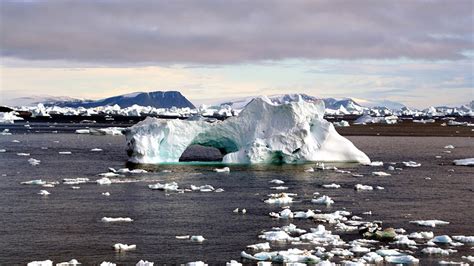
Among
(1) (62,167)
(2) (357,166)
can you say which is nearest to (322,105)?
(2) (357,166)

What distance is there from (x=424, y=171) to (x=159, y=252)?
2517 centimetres

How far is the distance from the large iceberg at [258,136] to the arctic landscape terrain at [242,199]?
7 centimetres

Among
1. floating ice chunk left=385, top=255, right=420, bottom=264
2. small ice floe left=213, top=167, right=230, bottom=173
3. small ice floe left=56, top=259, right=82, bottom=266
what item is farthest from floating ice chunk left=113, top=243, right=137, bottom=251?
small ice floe left=213, top=167, right=230, bottom=173

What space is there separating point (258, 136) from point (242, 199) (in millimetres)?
14214

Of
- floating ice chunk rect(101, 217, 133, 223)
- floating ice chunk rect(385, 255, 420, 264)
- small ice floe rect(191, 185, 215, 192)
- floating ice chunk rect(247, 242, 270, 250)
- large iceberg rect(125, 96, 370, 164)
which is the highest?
large iceberg rect(125, 96, 370, 164)

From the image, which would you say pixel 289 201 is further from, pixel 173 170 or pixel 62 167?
pixel 62 167

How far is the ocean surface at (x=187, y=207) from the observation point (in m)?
18.9

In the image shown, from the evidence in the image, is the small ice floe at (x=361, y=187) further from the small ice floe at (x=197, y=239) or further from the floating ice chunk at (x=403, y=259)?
the floating ice chunk at (x=403, y=259)

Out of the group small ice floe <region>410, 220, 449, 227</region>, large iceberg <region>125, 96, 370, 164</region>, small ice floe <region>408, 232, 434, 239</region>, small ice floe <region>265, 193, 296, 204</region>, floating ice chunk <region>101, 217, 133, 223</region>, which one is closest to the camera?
small ice floe <region>408, 232, 434, 239</region>

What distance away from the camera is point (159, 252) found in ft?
60.7

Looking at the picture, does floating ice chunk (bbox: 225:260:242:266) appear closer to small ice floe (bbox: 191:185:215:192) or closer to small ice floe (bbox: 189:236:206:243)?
small ice floe (bbox: 189:236:206:243)

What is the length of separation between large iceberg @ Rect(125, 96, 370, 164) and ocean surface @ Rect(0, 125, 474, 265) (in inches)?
46.7

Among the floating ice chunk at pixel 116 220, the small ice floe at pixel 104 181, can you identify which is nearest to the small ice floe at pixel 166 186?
the small ice floe at pixel 104 181

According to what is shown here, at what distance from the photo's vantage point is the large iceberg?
4112 cm
